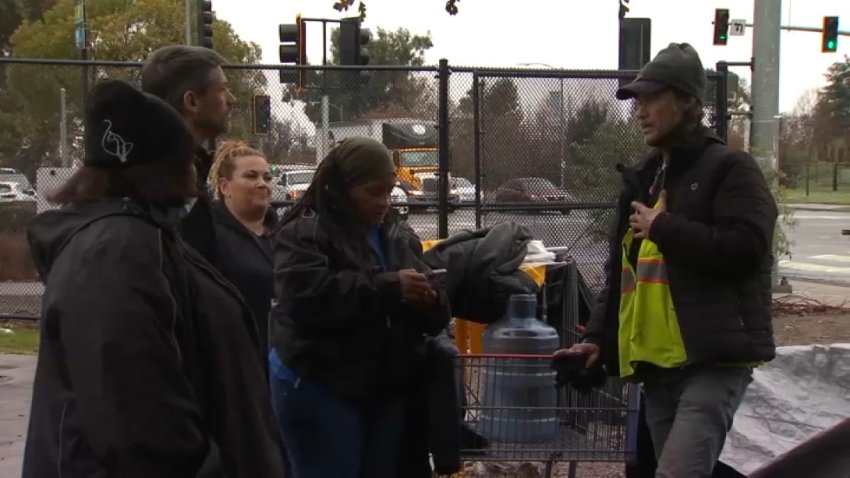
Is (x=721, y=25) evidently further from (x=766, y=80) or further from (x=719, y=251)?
(x=719, y=251)

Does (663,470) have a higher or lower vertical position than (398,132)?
lower

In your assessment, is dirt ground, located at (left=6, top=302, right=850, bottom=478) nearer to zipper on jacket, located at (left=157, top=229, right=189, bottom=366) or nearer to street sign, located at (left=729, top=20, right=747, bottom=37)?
zipper on jacket, located at (left=157, top=229, right=189, bottom=366)

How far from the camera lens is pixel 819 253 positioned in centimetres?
2453

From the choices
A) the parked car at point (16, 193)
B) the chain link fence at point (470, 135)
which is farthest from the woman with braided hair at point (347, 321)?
the parked car at point (16, 193)

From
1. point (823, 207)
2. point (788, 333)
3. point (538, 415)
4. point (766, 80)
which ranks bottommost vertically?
point (823, 207)

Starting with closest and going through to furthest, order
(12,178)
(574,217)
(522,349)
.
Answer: (522,349)
(574,217)
(12,178)

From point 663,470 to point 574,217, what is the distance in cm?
648

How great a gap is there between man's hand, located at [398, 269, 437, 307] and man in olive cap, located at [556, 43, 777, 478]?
2.29 ft

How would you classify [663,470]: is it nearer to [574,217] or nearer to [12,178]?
[574,217]

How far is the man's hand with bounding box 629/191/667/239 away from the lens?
11.6 ft

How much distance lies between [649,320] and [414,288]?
795 millimetres

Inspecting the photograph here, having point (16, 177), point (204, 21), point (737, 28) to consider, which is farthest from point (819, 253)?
point (16, 177)

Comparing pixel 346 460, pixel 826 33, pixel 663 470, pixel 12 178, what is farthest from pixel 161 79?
pixel 826 33

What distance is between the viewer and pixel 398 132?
10.0 m
